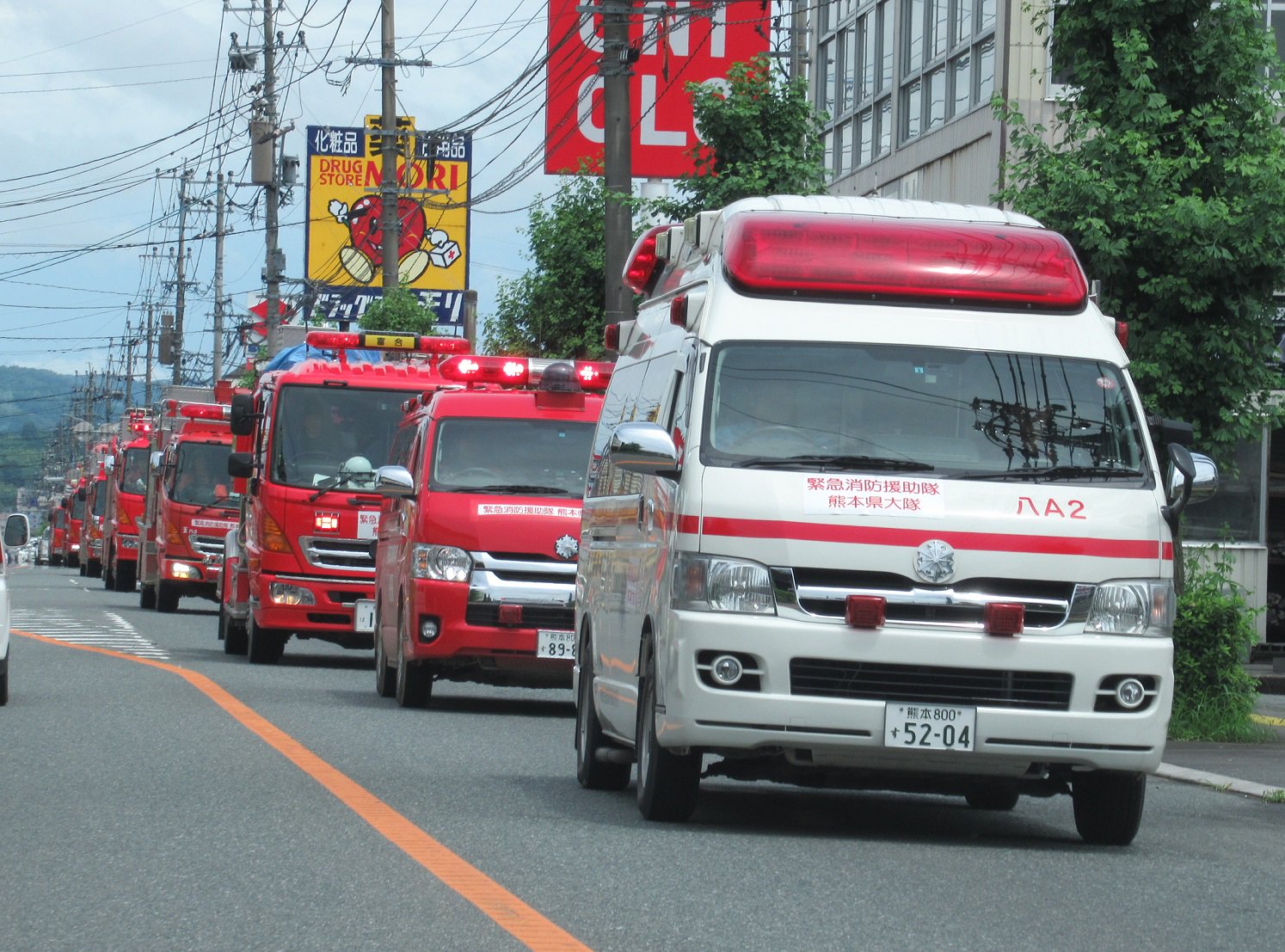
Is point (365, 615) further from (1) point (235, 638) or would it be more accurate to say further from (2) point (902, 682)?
(2) point (902, 682)

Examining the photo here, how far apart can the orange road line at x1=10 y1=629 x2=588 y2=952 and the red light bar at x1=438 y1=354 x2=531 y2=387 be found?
172 inches

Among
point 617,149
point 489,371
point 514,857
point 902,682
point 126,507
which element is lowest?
point 514,857

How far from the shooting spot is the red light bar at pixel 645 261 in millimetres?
11930

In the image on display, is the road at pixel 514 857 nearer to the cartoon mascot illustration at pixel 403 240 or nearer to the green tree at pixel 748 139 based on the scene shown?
the green tree at pixel 748 139

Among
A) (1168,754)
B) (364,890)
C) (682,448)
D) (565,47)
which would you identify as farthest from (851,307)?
(565,47)

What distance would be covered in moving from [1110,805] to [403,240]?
138 ft

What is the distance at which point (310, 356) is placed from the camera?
22516 millimetres

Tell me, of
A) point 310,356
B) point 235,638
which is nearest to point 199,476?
point 235,638

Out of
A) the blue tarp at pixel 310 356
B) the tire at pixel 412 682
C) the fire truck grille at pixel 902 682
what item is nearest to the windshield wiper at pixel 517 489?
the tire at pixel 412 682

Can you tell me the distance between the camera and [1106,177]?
16.3 metres

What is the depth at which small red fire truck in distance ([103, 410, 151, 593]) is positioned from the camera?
45.3 m

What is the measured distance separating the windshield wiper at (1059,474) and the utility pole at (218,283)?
220 ft

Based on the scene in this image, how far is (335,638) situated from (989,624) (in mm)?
13810

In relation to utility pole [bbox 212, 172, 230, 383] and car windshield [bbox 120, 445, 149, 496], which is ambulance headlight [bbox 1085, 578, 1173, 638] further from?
utility pole [bbox 212, 172, 230, 383]
